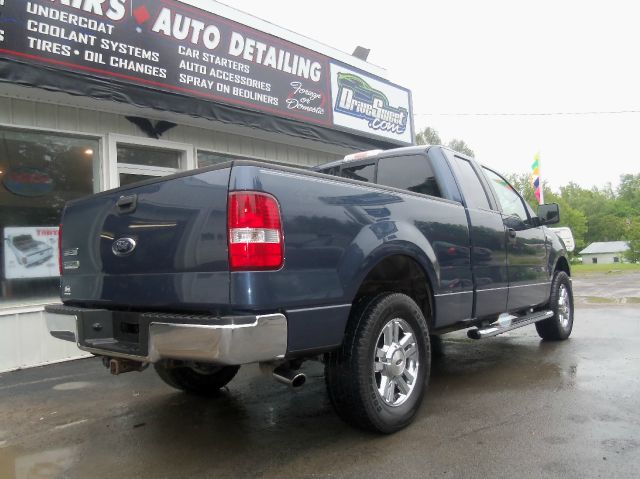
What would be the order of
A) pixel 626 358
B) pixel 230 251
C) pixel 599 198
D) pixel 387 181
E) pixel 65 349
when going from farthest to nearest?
pixel 599 198 < pixel 65 349 < pixel 626 358 < pixel 387 181 < pixel 230 251

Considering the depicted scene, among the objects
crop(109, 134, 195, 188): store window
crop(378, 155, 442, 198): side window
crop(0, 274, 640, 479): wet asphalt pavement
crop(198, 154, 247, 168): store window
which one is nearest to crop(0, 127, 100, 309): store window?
crop(109, 134, 195, 188): store window

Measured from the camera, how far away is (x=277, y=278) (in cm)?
260

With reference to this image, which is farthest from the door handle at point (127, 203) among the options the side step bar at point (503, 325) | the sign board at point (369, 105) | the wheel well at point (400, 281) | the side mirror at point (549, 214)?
the sign board at point (369, 105)

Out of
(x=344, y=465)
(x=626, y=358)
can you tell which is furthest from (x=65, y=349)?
(x=626, y=358)

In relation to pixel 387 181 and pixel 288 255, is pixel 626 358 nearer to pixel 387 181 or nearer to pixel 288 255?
pixel 387 181

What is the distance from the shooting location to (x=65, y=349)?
6.06 metres

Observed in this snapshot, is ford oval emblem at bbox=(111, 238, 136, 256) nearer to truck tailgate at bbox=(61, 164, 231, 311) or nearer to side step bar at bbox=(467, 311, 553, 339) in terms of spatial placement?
truck tailgate at bbox=(61, 164, 231, 311)

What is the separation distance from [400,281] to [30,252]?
4.59m

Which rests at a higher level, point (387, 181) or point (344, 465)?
point (387, 181)

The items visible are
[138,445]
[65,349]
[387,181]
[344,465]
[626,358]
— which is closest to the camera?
[344,465]

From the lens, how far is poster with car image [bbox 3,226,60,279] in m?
5.85

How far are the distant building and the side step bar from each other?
84896 millimetres

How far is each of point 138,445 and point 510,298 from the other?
3334mm

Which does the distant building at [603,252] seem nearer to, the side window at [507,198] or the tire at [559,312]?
the tire at [559,312]
